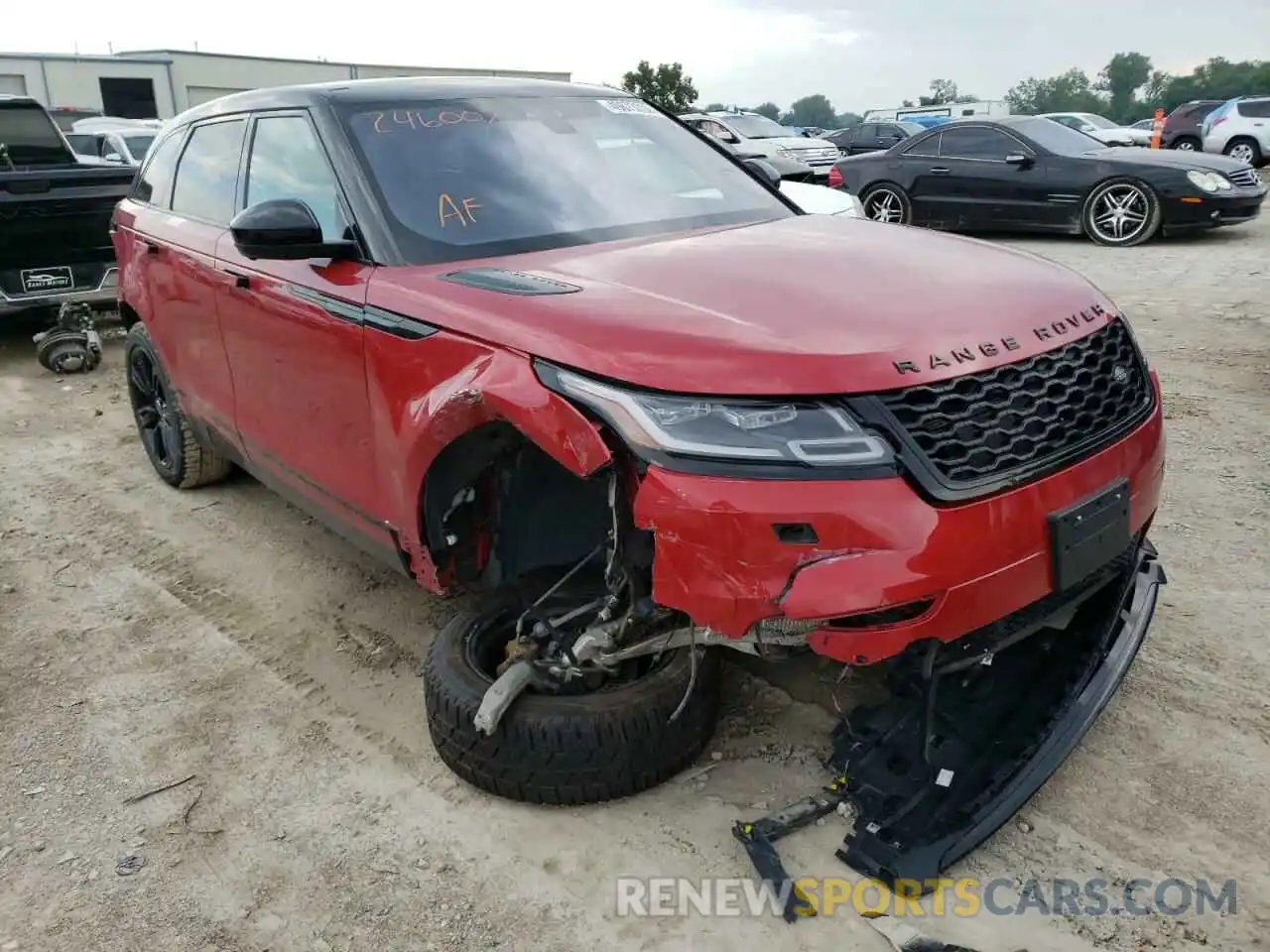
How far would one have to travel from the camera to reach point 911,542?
2041 mm

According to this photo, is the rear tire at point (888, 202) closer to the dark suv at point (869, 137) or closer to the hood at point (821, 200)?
the hood at point (821, 200)

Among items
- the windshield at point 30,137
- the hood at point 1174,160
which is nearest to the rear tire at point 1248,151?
the hood at point 1174,160

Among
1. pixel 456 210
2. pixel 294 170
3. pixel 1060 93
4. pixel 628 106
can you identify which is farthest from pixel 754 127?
pixel 1060 93

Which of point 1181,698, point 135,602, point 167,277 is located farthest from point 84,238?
point 1181,698

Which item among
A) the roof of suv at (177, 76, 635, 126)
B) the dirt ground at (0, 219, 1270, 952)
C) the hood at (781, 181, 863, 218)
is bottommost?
the dirt ground at (0, 219, 1270, 952)

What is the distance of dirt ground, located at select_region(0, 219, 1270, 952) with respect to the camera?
2.31 meters

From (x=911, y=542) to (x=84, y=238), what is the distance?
7599 millimetres

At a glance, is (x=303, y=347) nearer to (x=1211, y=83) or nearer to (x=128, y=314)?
(x=128, y=314)

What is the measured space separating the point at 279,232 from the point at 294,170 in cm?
67

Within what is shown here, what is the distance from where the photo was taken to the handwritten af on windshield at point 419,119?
3.20 metres

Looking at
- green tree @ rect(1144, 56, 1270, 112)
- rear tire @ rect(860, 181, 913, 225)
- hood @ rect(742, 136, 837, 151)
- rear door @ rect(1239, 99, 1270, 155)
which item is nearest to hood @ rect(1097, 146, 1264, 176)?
rear tire @ rect(860, 181, 913, 225)

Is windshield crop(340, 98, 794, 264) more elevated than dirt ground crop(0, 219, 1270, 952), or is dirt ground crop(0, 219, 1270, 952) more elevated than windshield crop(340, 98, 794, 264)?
windshield crop(340, 98, 794, 264)

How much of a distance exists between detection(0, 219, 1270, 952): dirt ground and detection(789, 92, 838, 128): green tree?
10451cm

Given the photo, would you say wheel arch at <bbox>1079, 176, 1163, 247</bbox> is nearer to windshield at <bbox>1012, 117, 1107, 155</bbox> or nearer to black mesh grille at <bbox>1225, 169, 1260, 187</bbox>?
windshield at <bbox>1012, 117, 1107, 155</bbox>
